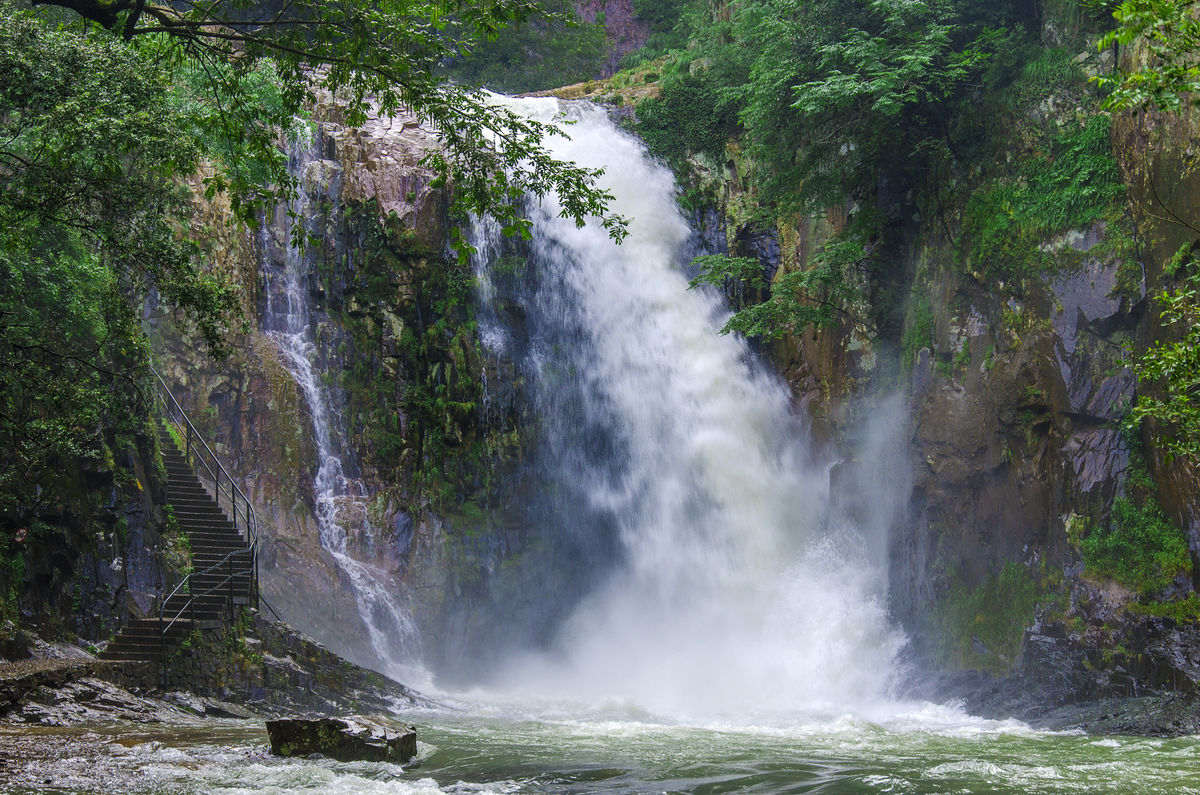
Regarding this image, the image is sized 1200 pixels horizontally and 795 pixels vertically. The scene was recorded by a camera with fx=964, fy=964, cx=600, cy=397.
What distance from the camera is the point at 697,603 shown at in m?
19.7

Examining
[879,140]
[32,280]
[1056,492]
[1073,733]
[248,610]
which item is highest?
[879,140]

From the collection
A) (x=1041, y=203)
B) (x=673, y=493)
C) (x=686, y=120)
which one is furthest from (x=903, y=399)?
(x=686, y=120)

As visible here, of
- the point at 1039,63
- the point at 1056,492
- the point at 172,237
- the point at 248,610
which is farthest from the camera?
the point at 1039,63

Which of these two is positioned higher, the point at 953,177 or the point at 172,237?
the point at 953,177

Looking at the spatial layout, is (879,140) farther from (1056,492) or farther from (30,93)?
(30,93)

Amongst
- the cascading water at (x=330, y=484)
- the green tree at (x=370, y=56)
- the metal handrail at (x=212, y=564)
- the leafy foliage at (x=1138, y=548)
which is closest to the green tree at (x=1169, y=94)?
the leafy foliage at (x=1138, y=548)

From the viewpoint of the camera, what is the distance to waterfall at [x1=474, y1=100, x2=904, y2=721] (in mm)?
18500

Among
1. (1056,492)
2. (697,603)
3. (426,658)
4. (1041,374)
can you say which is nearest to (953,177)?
(1041,374)

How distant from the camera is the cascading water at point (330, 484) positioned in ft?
60.4

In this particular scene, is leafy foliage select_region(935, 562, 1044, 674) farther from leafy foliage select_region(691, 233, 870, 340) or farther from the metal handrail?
the metal handrail

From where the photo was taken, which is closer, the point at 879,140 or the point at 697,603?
the point at 879,140

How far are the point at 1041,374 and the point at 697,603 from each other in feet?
26.6

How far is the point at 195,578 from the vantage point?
13.5 meters

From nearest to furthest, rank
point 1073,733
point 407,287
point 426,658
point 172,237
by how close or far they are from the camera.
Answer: point 172,237 < point 1073,733 < point 426,658 < point 407,287
